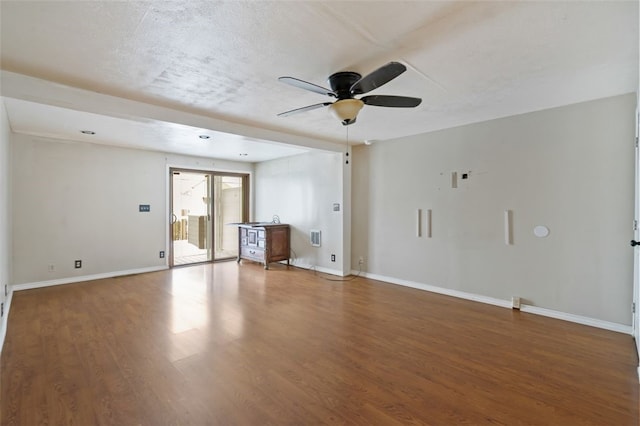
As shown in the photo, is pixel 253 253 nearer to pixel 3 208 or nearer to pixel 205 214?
pixel 205 214

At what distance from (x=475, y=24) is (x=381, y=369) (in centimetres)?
253

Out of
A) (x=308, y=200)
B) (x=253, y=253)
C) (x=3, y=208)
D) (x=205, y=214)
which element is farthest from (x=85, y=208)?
(x=308, y=200)

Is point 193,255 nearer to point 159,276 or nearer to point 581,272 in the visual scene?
point 159,276

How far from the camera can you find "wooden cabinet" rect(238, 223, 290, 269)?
6039 mm

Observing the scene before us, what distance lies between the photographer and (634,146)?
116 inches

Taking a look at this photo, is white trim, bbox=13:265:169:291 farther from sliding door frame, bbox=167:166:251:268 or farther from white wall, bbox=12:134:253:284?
sliding door frame, bbox=167:166:251:268

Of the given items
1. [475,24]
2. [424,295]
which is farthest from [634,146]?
[424,295]

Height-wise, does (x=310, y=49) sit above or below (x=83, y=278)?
above

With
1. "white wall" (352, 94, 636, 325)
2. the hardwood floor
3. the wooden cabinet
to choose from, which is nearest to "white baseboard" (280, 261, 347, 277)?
the wooden cabinet

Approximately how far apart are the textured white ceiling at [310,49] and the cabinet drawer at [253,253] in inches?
136

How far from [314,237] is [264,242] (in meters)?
1.03

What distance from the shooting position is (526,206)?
143 inches

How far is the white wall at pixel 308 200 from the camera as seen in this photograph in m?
5.54

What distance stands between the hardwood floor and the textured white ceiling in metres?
2.28
